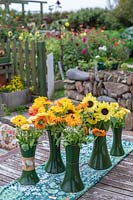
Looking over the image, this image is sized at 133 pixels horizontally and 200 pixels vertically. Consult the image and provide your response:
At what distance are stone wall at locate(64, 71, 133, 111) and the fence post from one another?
1.89 ft

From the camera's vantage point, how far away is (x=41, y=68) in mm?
4895

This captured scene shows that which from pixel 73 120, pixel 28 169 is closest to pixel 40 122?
pixel 73 120

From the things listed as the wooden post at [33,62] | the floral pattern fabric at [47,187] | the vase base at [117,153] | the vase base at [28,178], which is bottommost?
the floral pattern fabric at [47,187]

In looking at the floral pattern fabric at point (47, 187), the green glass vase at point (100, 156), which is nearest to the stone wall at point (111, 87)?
the green glass vase at point (100, 156)

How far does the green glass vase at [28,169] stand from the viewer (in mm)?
1888

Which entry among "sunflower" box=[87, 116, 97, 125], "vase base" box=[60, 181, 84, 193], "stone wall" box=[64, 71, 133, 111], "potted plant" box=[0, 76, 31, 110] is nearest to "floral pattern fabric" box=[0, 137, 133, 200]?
"vase base" box=[60, 181, 84, 193]

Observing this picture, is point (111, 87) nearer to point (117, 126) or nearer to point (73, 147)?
point (117, 126)

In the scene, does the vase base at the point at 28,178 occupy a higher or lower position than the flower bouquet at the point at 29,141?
lower

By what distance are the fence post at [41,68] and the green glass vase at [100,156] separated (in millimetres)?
2970

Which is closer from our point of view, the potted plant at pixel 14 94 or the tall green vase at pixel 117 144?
the tall green vase at pixel 117 144

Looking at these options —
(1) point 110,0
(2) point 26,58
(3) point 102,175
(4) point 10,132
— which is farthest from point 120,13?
(3) point 102,175

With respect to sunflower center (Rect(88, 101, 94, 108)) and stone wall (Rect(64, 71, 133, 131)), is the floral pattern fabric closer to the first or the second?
sunflower center (Rect(88, 101, 94, 108))

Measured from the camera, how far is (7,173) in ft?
6.68

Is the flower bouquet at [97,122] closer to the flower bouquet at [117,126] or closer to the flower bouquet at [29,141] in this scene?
the flower bouquet at [117,126]
